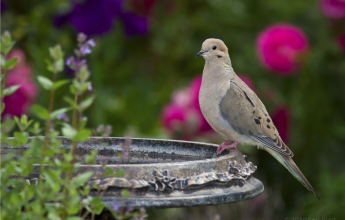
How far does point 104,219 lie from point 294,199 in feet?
10.1

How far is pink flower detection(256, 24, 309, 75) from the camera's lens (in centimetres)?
373

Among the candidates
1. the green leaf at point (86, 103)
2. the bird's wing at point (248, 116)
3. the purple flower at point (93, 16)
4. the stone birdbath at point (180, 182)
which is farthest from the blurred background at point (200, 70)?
the green leaf at point (86, 103)

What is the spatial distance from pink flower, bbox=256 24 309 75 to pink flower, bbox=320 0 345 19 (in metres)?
0.40

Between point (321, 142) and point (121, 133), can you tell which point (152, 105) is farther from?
point (321, 142)

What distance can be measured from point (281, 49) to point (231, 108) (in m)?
1.47

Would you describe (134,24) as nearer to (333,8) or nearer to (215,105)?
(333,8)

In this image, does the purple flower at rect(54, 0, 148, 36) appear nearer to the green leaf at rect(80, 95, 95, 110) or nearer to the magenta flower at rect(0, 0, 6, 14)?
the magenta flower at rect(0, 0, 6, 14)

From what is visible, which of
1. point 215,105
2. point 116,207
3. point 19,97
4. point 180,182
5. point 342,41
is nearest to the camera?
point 116,207

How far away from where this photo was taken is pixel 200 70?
470 cm

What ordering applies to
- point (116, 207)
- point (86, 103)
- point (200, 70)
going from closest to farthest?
point (86, 103)
point (116, 207)
point (200, 70)

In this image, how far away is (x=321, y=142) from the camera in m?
4.24

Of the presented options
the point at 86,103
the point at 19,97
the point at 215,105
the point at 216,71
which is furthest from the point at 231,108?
the point at 19,97

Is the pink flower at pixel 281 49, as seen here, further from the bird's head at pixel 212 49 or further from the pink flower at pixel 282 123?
the bird's head at pixel 212 49

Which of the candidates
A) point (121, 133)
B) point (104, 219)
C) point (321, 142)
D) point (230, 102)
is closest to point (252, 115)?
point (230, 102)
